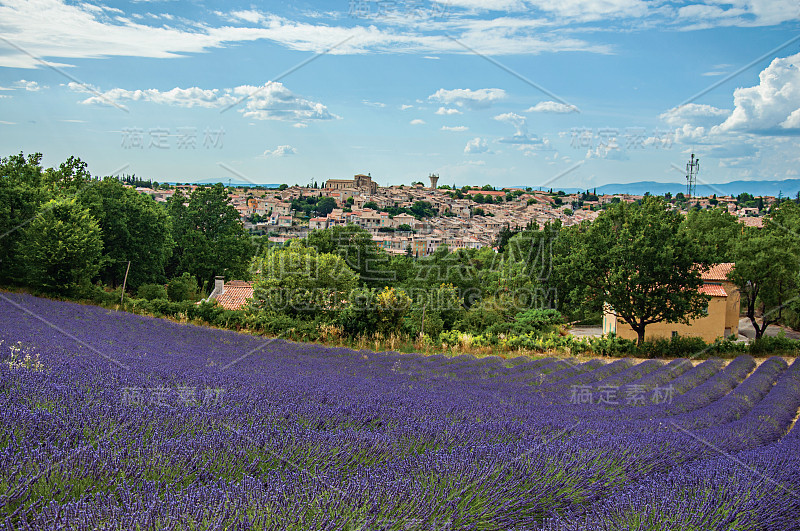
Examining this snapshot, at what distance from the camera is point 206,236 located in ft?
146

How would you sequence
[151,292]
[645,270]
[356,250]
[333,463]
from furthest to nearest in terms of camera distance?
[356,250] → [151,292] → [645,270] → [333,463]

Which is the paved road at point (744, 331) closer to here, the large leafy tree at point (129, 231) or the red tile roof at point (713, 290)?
the red tile roof at point (713, 290)

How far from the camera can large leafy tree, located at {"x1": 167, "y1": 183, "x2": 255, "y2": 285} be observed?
143ft

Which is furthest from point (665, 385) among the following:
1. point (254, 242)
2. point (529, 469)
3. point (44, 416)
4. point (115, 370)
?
point (254, 242)

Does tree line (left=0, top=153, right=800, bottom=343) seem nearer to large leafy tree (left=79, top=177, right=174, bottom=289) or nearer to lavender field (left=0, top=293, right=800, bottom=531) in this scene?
Answer: large leafy tree (left=79, top=177, right=174, bottom=289)

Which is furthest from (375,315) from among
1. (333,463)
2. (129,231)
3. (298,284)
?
(129,231)

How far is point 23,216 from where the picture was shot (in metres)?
26.9

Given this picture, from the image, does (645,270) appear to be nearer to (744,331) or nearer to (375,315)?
(375,315)

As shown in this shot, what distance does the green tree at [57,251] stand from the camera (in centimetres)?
2294

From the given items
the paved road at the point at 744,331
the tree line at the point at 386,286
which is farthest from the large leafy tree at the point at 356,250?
the paved road at the point at 744,331

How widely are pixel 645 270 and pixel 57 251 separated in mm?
24976

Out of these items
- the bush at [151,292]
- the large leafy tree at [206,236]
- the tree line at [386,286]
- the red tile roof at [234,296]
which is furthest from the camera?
the large leafy tree at [206,236]

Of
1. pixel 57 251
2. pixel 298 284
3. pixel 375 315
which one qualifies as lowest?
pixel 375 315

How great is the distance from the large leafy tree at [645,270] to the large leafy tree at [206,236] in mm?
28906
